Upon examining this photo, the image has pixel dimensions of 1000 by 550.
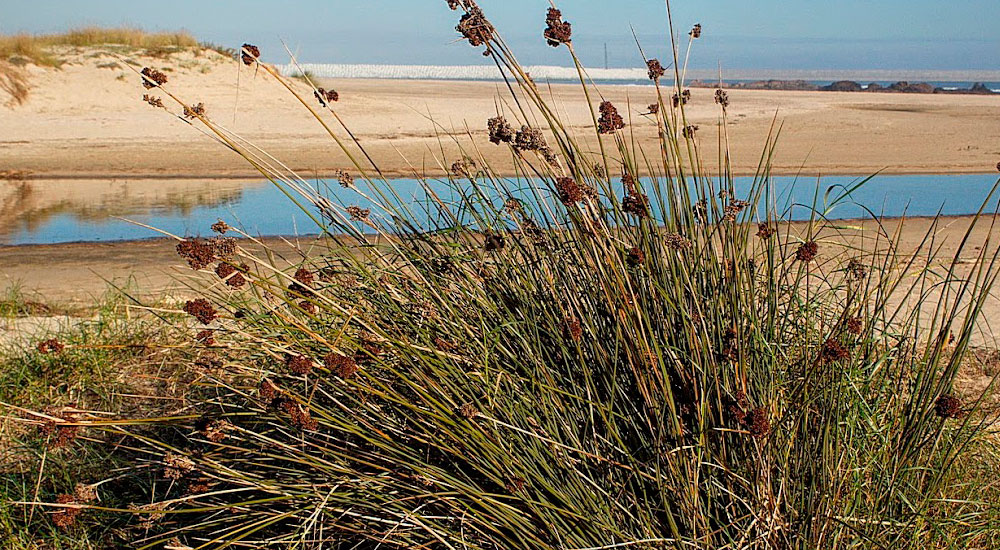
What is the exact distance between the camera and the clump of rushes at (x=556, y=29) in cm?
205

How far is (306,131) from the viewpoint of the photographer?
61.1 ft

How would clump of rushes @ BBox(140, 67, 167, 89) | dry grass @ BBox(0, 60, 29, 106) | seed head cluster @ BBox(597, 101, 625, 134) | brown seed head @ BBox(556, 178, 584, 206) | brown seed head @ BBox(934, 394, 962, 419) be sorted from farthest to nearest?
dry grass @ BBox(0, 60, 29, 106) < brown seed head @ BBox(934, 394, 962, 419) < seed head cluster @ BBox(597, 101, 625, 134) < clump of rushes @ BBox(140, 67, 167, 89) < brown seed head @ BBox(556, 178, 584, 206)

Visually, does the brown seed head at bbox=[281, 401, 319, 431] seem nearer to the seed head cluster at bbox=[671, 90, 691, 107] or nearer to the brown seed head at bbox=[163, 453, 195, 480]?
the brown seed head at bbox=[163, 453, 195, 480]

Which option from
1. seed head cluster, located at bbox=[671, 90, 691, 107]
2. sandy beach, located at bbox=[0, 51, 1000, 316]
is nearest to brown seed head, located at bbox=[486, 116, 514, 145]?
seed head cluster, located at bbox=[671, 90, 691, 107]

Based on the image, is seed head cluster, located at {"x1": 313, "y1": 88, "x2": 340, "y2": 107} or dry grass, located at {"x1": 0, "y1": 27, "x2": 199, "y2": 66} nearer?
seed head cluster, located at {"x1": 313, "y1": 88, "x2": 340, "y2": 107}

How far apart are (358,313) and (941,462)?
1606 millimetres

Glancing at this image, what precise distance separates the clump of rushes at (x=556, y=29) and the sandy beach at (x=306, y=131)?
8260 millimetres

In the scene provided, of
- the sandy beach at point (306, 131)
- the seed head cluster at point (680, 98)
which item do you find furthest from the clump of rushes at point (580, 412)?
the sandy beach at point (306, 131)

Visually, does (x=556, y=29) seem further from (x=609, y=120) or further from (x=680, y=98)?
(x=680, y=98)

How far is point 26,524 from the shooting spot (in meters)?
3.15

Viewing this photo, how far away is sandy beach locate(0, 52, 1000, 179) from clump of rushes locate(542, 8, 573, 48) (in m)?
8.26

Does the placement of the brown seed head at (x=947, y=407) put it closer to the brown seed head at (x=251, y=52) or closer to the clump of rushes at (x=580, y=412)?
the clump of rushes at (x=580, y=412)

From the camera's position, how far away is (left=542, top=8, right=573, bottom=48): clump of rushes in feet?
6.74

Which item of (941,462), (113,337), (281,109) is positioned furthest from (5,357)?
(281,109)
